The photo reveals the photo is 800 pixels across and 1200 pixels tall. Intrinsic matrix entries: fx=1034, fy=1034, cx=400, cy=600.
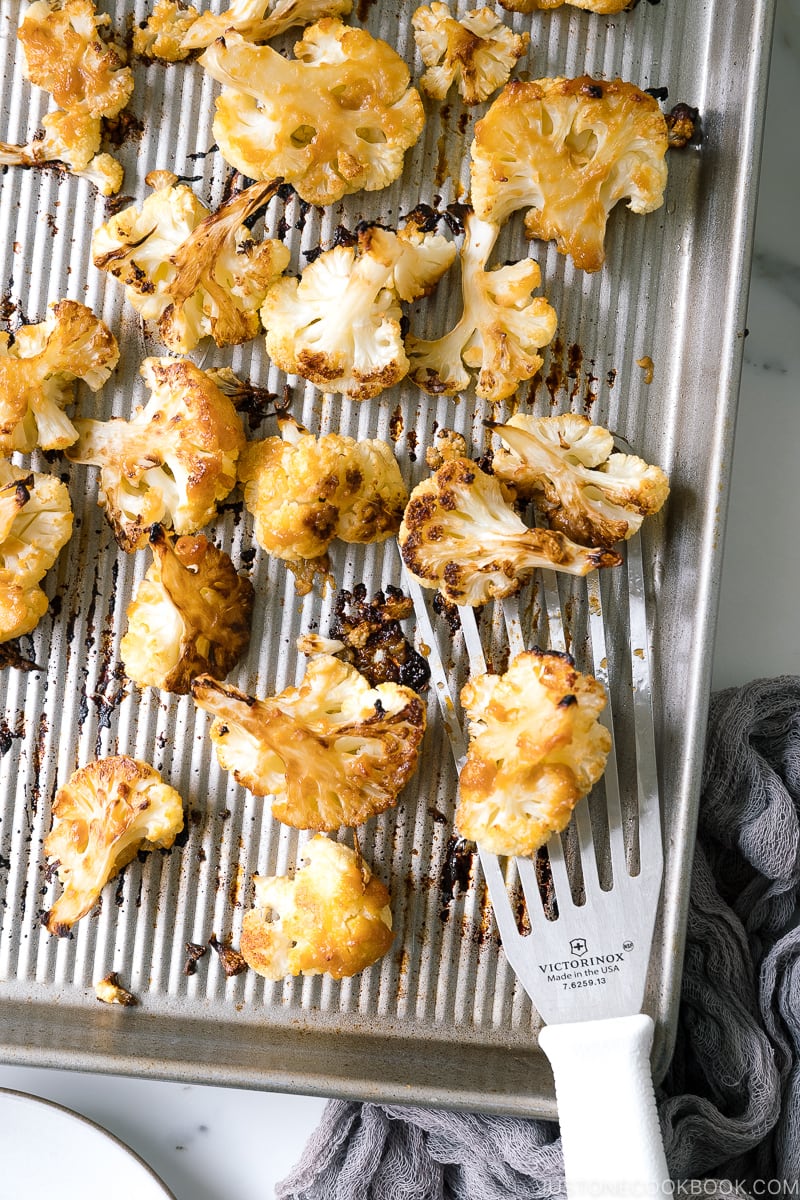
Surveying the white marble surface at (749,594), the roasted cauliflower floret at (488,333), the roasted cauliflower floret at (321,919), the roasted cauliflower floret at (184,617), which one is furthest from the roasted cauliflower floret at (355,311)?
the roasted cauliflower floret at (321,919)

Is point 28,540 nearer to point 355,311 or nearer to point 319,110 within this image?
point 355,311

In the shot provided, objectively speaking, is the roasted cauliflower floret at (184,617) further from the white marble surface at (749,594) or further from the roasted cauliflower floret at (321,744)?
the white marble surface at (749,594)

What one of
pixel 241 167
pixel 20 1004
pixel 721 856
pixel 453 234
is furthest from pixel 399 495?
pixel 20 1004

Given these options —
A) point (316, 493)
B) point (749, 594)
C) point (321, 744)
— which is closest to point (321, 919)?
point (321, 744)

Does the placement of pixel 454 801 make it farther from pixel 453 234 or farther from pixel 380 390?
pixel 453 234

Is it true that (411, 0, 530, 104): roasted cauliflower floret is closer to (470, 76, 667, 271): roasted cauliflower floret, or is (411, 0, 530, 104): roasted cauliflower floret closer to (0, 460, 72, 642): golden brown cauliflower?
(470, 76, 667, 271): roasted cauliflower floret

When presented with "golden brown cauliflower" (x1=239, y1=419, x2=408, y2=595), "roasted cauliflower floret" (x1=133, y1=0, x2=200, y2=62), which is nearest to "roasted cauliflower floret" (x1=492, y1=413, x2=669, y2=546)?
"golden brown cauliflower" (x1=239, y1=419, x2=408, y2=595)

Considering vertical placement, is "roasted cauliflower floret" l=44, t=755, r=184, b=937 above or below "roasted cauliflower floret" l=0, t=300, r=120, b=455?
below
